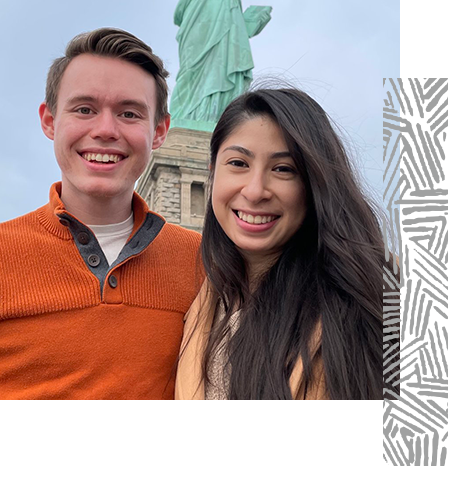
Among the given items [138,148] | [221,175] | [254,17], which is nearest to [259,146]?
[221,175]

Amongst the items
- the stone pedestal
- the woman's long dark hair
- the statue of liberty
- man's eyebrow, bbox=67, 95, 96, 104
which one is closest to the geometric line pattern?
the woman's long dark hair

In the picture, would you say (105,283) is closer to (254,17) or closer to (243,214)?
(243,214)

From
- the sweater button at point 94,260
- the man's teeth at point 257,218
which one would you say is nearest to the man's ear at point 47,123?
the sweater button at point 94,260

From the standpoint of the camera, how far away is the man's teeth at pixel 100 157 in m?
2.27

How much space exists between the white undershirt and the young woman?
48cm

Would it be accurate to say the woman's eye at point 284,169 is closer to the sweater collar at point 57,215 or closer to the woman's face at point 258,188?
the woman's face at point 258,188

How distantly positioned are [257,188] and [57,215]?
864 mm


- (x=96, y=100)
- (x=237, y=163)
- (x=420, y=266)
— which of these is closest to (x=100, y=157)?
(x=96, y=100)

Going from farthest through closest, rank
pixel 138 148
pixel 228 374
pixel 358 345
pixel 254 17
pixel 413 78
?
pixel 254 17, pixel 138 148, pixel 228 374, pixel 358 345, pixel 413 78

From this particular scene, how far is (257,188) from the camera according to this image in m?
1.87

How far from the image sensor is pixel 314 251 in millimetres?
1982

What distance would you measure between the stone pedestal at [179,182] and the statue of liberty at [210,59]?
1440 millimetres

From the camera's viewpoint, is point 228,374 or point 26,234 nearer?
point 228,374
